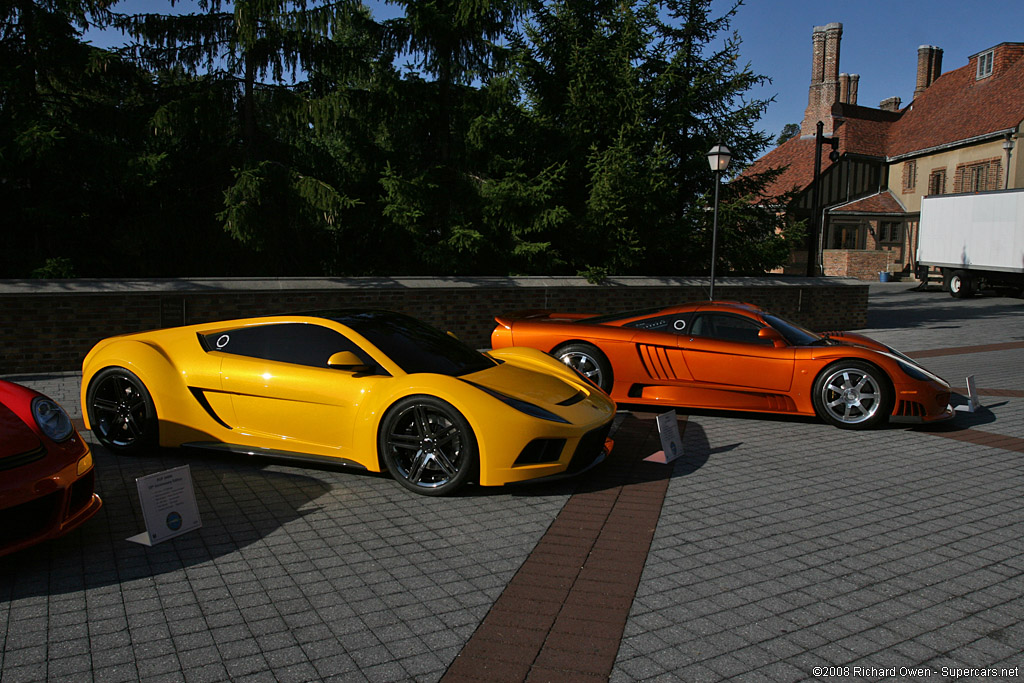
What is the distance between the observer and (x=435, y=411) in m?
5.20

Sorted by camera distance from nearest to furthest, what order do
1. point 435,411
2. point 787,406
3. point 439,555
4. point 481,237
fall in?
point 439,555
point 435,411
point 787,406
point 481,237

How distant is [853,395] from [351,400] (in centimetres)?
503

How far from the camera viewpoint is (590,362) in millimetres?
8422

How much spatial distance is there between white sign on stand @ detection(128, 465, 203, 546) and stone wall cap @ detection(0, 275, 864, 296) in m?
7.45

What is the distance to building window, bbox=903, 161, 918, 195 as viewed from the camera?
43625mm

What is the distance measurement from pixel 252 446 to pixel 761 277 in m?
13.9

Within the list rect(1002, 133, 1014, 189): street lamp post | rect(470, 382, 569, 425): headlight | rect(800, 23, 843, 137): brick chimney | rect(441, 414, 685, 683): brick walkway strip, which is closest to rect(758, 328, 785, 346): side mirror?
rect(441, 414, 685, 683): brick walkway strip

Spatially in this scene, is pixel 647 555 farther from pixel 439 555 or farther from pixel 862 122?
pixel 862 122

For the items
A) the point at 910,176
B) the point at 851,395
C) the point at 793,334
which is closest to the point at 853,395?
the point at 851,395

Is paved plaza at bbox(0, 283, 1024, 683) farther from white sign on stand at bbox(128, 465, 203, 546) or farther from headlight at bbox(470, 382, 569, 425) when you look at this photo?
headlight at bbox(470, 382, 569, 425)

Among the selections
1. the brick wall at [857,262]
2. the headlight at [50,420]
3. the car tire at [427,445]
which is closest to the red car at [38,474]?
the headlight at [50,420]

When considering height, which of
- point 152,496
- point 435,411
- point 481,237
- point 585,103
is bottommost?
point 152,496

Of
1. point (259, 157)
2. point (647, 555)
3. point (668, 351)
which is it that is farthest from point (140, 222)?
point (647, 555)

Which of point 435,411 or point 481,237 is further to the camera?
point 481,237
